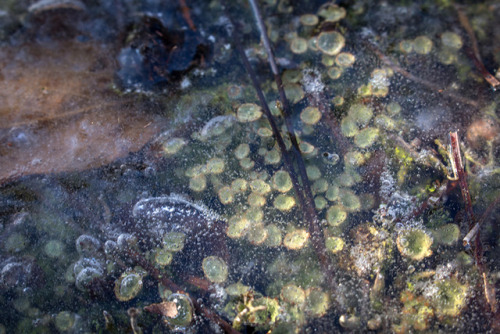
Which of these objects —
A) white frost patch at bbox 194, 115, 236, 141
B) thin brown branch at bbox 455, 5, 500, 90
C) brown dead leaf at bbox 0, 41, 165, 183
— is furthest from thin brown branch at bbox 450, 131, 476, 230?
brown dead leaf at bbox 0, 41, 165, 183

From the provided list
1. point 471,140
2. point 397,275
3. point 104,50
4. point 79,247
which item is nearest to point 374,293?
point 397,275

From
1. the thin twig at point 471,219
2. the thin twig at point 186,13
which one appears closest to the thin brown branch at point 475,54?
the thin twig at point 471,219

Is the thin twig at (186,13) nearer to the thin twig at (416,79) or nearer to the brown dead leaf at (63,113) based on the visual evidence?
the brown dead leaf at (63,113)

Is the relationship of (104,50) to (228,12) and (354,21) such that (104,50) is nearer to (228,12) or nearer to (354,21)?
(228,12)

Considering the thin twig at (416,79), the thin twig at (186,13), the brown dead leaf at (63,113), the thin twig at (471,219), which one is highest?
the thin twig at (186,13)

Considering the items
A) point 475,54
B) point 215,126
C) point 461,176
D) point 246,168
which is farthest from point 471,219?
point 215,126

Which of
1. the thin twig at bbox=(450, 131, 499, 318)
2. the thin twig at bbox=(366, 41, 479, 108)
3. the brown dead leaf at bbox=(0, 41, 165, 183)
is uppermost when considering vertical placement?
the brown dead leaf at bbox=(0, 41, 165, 183)

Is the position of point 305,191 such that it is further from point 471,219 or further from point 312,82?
point 471,219

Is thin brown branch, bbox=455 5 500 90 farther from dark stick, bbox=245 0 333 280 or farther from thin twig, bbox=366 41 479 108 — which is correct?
dark stick, bbox=245 0 333 280
